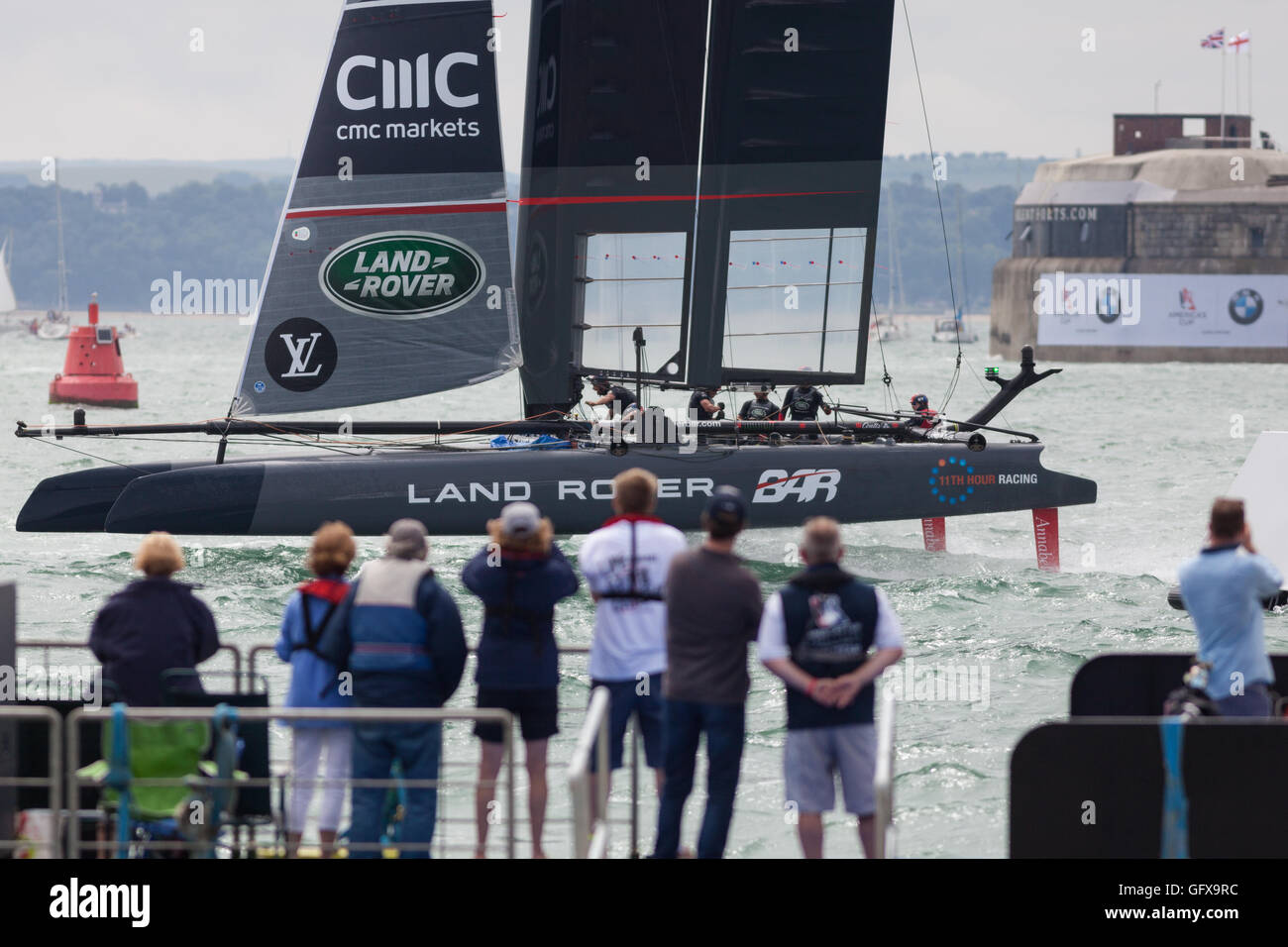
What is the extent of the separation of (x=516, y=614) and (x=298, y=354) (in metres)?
10.3

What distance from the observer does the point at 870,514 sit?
55.3 ft

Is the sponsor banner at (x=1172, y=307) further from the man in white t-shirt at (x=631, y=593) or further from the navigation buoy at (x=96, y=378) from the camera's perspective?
the man in white t-shirt at (x=631, y=593)

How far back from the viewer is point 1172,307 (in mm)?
83438

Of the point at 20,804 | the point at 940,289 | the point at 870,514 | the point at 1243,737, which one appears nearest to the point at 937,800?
the point at 1243,737

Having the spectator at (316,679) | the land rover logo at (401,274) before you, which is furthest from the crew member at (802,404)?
the spectator at (316,679)

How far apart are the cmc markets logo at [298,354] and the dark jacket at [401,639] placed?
10.4 metres

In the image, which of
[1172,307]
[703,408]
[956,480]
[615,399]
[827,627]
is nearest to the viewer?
[827,627]

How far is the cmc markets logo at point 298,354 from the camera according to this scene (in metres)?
16.4

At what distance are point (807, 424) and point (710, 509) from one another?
37.1ft

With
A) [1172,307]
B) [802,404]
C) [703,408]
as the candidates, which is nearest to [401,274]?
[703,408]

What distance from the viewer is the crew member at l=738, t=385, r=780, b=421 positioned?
17938mm

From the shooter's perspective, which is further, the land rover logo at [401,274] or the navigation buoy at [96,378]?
the navigation buoy at [96,378]

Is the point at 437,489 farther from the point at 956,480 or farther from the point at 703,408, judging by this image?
the point at 956,480
